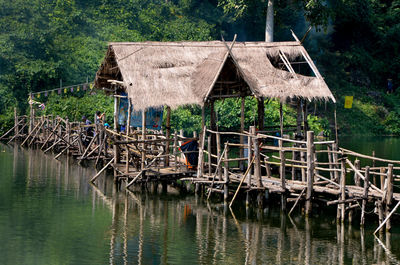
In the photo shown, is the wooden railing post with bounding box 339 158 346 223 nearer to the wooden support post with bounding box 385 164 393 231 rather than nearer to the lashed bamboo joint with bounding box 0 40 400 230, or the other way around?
the lashed bamboo joint with bounding box 0 40 400 230

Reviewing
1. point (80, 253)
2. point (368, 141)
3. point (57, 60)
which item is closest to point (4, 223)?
point (80, 253)

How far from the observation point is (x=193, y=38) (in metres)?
39.4

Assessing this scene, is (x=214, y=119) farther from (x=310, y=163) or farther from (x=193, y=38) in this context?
(x=193, y=38)

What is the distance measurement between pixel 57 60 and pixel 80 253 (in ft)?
82.9

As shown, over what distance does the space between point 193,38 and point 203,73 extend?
20.9m

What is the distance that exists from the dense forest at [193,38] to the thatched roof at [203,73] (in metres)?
9.94

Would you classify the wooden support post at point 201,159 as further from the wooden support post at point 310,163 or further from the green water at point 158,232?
the wooden support post at point 310,163

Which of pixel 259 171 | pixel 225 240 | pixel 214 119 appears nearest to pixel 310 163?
pixel 259 171

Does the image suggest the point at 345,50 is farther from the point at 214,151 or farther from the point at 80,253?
the point at 80,253

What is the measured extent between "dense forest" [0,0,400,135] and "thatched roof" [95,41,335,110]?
994 cm

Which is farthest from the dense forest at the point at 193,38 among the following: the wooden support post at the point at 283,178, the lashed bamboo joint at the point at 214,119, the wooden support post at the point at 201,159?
the wooden support post at the point at 283,178

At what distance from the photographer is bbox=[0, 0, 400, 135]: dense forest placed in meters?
33.2

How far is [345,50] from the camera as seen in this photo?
147 feet

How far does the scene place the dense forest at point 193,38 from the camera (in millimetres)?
33156
